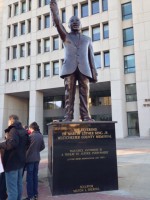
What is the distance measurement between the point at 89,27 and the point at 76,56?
26031mm

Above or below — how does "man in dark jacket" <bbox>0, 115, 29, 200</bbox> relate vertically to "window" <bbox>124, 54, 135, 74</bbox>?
below

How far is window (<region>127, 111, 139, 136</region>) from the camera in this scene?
29344 millimetres

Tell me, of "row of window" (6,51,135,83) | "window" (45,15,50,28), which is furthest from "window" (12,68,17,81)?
"window" (45,15,50,28)

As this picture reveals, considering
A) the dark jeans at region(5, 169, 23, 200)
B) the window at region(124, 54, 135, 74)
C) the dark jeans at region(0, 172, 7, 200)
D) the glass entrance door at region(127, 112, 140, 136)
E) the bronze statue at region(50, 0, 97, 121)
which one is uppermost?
the window at region(124, 54, 135, 74)

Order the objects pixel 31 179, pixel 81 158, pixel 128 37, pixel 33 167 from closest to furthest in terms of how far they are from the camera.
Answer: pixel 31 179, pixel 33 167, pixel 81 158, pixel 128 37

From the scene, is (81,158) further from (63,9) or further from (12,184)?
(63,9)

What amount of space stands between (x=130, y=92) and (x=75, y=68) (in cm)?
2347

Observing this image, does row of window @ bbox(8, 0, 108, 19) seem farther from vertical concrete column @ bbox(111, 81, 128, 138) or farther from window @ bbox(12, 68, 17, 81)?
vertical concrete column @ bbox(111, 81, 128, 138)

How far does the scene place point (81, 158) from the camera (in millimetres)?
6375

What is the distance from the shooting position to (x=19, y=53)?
120 ft

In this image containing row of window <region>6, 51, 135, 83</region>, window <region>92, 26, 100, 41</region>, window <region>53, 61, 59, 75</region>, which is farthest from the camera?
window <region>53, 61, 59, 75</region>

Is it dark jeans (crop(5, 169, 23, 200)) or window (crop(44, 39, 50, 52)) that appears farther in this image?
window (crop(44, 39, 50, 52))

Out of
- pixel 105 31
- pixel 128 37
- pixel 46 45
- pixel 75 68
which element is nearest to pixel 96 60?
pixel 105 31

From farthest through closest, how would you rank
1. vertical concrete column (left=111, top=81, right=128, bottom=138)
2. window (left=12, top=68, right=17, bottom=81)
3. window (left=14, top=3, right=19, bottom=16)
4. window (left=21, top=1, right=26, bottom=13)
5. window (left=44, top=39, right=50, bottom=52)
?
1. window (left=14, top=3, right=19, bottom=16)
2. window (left=21, top=1, right=26, bottom=13)
3. window (left=12, top=68, right=17, bottom=81)
4. window (left=44, top=39, right=50, bottom=52)
5. vertical concrete column (left=111, top=81, right=128, bottom=138)
